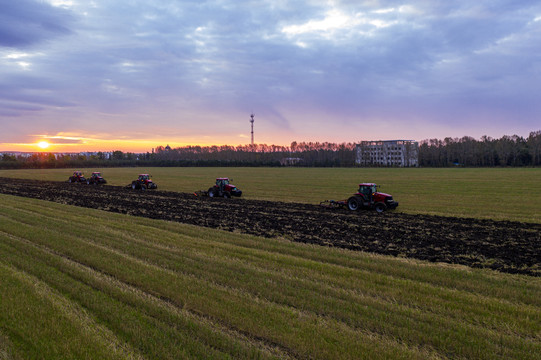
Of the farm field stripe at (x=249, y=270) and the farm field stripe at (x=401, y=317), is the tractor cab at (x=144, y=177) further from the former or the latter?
the farm field stripe at (x=401, y=317)

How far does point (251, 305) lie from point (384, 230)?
408 inches

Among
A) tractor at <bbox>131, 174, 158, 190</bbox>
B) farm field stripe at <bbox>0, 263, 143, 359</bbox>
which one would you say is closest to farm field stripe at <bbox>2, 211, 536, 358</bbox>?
farm field stripe at <bbox>0, 263, 143, 359</bbox>

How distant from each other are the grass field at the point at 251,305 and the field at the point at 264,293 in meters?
0.03

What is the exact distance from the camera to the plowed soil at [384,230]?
12180 mm

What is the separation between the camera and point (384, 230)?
16422 mm

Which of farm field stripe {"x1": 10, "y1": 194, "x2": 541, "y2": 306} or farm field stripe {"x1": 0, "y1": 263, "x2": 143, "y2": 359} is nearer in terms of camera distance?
farm field stripe {"x1": 0, "y1": 263, "x2": 143, "y2": 359}

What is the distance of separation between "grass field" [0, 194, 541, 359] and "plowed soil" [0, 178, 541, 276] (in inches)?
62.8

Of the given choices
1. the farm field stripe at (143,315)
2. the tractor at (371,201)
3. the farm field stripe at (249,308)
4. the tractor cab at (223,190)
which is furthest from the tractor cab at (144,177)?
the farm field stripe at (249,308)

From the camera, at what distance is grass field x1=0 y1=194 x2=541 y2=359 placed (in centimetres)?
604

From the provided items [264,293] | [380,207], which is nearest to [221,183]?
[380,207]

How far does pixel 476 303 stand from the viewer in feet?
25.8

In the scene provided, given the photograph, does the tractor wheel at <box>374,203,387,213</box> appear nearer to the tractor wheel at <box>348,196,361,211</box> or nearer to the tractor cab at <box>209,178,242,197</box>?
the tractor wheel at <box>348,196,361,211</box>

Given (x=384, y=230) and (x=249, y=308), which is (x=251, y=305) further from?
(x=384, y=230)

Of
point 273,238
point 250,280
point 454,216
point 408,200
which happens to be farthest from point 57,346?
point 408,200
